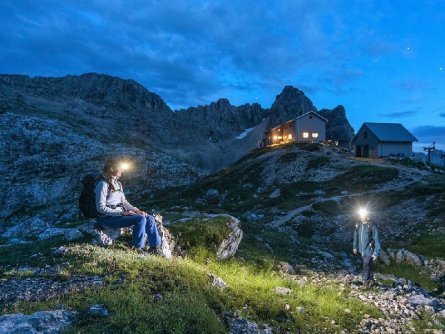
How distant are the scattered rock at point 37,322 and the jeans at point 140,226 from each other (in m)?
6.16

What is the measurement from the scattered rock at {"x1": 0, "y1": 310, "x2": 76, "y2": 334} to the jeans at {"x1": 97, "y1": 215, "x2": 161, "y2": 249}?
6.16 metres

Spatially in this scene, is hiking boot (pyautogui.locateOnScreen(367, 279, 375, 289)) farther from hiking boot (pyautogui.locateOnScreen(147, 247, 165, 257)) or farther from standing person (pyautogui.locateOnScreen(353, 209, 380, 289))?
hiking boot (pyautogui.locateOnScreen(147, 247, 165, 257))

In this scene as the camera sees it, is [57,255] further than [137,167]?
No

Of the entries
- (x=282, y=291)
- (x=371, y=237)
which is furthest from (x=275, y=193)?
(x=282, y=291)

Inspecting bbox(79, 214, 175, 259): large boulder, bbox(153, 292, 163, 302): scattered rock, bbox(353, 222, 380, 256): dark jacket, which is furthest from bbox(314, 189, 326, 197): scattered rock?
bbox(153, 292, 163, 302): scattered rock

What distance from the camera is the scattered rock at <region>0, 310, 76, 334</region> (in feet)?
24.1

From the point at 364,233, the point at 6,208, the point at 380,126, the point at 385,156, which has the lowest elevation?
the point at 6,208

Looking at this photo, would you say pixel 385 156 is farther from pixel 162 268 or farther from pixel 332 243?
pixel 162 268

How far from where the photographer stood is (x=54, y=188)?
82.6 metres

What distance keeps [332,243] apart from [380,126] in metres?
73.8

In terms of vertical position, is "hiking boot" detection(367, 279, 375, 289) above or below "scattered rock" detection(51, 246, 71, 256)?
below

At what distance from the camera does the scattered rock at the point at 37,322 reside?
736cm

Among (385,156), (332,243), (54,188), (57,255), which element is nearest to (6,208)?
(54,188)

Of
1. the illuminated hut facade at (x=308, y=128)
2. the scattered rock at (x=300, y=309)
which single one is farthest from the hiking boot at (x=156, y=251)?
the illuminated hut facade at (x=308, y=128)
